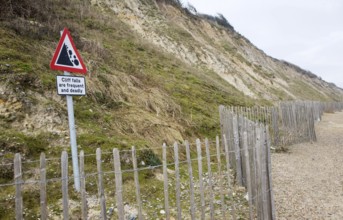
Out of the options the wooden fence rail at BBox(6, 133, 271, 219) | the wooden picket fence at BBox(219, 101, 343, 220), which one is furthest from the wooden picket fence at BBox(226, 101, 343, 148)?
the wooden fence rail at BBox(6, 133, 271, 219)

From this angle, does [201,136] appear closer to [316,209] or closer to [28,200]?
[316,209]

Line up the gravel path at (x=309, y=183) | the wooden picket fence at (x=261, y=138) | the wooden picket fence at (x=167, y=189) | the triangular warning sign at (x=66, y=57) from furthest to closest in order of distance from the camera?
the gravel path at (x=309, y=183)
the wooden picket fence at (x=261, y=138)
the triangular warning sign at (x=66, y=57)
the wooden picket fence at (x=167, y=189)

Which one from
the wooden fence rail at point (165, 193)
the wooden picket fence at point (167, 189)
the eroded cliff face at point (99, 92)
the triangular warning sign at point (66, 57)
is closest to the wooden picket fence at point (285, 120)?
the eroded cliff face at point (99, 92)

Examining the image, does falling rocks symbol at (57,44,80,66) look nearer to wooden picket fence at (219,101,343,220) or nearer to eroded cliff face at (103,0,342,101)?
wooden picket fence at (219,101,343,220)

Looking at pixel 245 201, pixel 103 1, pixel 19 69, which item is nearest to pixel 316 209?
pixel 245 201

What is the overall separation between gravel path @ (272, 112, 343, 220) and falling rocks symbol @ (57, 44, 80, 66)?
4.39 metres

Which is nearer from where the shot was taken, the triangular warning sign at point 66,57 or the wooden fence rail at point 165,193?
the wooden fence rail at point 165,193

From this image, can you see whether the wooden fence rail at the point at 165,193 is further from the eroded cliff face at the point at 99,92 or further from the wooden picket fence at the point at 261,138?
the eroded cliff face at the point at 99,92

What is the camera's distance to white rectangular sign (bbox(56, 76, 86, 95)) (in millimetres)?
4309

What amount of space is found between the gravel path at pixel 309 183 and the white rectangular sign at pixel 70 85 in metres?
4.10

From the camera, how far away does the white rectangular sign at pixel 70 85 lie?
4309mm

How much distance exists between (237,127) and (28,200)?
4.46m

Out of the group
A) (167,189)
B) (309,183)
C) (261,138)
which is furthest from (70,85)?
(309,183)

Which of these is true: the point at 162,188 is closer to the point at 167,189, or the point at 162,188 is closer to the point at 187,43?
the point at 167,189
